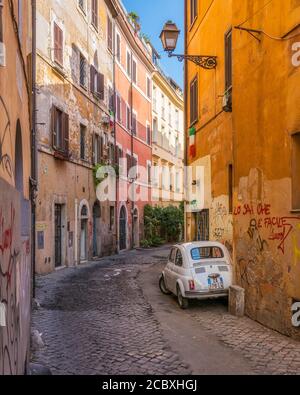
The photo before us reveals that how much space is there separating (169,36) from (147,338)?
831 cm

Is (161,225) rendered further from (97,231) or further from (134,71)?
(97,231)

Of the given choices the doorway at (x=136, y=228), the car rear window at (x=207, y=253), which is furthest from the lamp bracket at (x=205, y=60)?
the doorway at (x=136, y=228)

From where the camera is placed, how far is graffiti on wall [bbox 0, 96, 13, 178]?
376 centimetres

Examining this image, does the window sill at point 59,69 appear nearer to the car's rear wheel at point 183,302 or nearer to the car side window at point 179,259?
the car side window at point 179,259

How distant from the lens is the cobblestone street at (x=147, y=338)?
21.9 feet

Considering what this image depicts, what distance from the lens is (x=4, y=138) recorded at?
3.92 meters

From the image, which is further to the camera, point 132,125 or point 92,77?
point 132,125

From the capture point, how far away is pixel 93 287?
1425 cm

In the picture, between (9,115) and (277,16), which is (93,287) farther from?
(9,115)

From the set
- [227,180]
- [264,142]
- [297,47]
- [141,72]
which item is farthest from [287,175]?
[141,72]

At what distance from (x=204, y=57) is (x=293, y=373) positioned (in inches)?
397


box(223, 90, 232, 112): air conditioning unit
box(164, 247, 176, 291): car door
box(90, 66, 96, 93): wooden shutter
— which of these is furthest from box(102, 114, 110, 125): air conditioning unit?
box(164, 247, 176, 291): car door

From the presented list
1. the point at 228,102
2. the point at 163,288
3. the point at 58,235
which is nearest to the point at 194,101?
the point at 228,102

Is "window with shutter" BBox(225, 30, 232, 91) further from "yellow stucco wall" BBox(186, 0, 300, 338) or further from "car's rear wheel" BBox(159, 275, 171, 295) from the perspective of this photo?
"car's rear wheel" BBox(159, 275, 171, 295)
